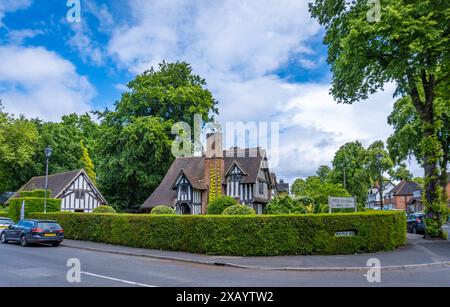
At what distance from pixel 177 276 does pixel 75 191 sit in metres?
30.6

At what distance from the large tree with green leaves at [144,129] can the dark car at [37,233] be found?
719 inches

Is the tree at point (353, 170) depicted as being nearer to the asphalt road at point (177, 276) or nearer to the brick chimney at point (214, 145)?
the brick chimney at point (214, 145)

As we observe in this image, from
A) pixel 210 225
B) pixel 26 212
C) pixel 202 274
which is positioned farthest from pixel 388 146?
pixel 26 212

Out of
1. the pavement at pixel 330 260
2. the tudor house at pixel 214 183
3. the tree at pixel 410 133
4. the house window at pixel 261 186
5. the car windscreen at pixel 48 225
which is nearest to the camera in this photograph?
the pavement at pixel 330 260

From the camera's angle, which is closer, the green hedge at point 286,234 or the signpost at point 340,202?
the green hedge at point 286,234

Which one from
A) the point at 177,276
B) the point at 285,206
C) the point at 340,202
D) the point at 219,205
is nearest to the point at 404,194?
the point at 219,205

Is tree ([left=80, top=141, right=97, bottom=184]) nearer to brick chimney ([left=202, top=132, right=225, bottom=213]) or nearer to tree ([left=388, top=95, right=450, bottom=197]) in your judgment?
brick chimney ([left=202, top=132, right=225, bottom=213])

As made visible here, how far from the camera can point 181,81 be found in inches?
1709

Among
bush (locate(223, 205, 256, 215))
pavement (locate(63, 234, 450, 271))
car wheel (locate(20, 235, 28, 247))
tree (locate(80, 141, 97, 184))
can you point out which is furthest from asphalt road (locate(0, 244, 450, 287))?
tree (locate(80, 141, 97, 184))

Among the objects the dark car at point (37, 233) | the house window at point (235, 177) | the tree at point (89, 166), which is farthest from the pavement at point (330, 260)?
the tree at point (89, 166)

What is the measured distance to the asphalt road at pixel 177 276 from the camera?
9.23 meters

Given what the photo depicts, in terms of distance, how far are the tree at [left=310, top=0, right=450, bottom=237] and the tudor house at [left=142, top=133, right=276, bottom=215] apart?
14749 mm

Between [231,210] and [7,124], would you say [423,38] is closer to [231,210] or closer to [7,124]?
[231,210]

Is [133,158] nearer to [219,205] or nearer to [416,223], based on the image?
[219,205]
